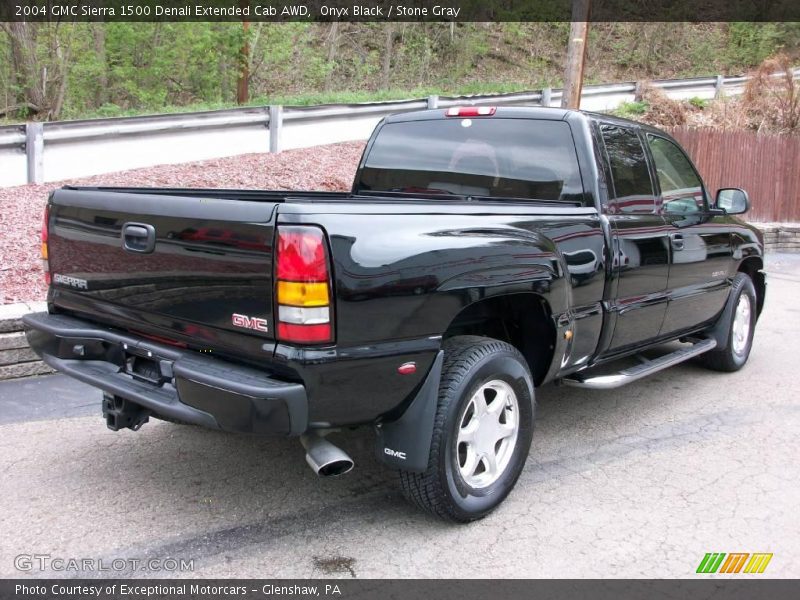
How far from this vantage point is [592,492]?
3.97 meters

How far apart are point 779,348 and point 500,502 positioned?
4.76m

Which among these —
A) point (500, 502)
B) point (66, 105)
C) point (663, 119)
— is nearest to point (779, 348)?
point (500, 502)

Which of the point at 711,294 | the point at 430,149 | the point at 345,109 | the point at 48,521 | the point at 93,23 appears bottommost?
the point at 48,521

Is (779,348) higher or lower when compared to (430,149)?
lower

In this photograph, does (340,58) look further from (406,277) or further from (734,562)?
(734,562)

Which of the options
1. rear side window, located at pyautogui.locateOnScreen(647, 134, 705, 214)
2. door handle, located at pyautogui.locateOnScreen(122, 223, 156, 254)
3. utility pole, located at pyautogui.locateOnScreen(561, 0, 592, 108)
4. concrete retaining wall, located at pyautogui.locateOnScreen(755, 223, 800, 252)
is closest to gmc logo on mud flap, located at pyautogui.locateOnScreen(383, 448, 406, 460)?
door handle, located at pyautogui.locateOnScreen(122, 223, 156, 254)

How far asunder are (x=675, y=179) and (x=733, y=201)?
2.04 feet

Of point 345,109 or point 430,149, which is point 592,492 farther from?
point 345,109

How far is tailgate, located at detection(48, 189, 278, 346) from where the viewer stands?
2953 millimetres

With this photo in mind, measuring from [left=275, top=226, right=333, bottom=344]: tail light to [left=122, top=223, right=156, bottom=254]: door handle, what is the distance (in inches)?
27.9

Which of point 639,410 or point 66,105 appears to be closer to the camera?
point 639,410

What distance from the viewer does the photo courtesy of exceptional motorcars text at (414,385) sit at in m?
3.00

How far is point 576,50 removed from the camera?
41.0 feet

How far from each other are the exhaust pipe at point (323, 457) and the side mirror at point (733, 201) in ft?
12.8
